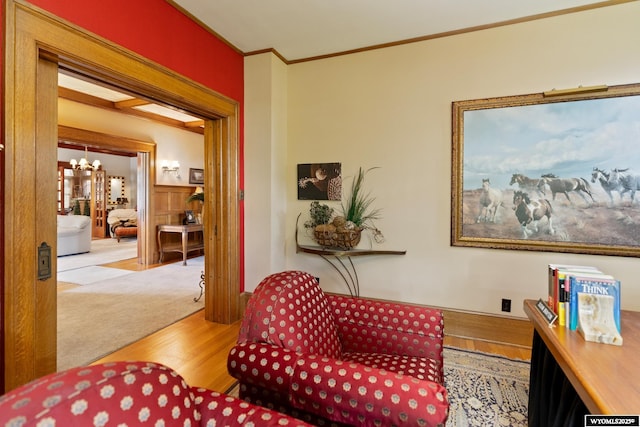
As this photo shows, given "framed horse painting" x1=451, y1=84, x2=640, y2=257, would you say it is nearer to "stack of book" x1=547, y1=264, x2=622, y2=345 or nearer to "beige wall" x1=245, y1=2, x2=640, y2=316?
"beige wall" x1=245, y1=2, x2=640, y2=316

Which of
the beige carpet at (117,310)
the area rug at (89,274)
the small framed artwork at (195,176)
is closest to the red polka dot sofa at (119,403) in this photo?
the beige carpet at (117,310)

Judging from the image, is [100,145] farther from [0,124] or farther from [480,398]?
[480,398]

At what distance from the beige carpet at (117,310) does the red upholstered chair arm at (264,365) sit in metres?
1.91

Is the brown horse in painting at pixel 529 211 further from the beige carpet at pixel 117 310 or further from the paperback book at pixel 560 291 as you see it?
the beige carpet at pixel 117 310

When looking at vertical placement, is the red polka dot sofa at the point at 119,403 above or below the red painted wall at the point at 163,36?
below

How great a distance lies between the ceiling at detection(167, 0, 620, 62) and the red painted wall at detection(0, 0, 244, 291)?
5.0 inches

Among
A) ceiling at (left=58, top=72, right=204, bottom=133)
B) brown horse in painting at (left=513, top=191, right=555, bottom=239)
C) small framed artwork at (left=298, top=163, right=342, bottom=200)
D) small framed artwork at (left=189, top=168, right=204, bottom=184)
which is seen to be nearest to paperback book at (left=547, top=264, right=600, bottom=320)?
brown horse in painting at (left=513, top=191, right=555, bottom=239)

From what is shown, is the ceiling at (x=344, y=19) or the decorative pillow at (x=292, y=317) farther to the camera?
the ceiling at (x=344, y=19)

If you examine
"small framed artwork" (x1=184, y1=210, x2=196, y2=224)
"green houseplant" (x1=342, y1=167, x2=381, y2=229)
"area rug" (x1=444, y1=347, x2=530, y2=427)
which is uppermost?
"green houseplant" (x1=342, y1=167, x2=381, y2=229)

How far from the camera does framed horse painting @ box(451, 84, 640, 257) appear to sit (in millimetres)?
2299

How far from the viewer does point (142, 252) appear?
578 centimetres

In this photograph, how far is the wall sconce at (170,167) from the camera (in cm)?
594

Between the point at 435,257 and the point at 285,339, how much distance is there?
193cm

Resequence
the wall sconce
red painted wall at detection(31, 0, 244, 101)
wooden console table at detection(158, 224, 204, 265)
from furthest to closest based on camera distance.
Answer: the wall sconce
wooden console table at detection(158, 224, 204, 265)
red painted wall at detection(31, 0, 244, 101)
